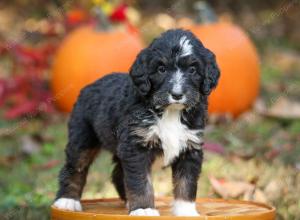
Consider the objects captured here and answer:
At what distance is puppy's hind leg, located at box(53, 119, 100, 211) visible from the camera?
5582mm

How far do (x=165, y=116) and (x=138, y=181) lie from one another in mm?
478

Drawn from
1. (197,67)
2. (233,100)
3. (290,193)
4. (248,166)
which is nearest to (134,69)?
(197,67)

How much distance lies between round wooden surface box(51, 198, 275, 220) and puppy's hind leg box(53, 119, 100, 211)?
159mm

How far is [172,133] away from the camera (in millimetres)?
4863

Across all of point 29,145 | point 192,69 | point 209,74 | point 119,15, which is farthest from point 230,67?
point 192,69

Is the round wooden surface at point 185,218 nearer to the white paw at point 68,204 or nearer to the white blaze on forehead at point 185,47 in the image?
the white paw at point 68,204

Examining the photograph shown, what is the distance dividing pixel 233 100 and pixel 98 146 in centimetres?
480

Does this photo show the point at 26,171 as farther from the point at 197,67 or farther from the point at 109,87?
the point at 197,67

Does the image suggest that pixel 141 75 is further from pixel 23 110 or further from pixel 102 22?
pixel 102 22

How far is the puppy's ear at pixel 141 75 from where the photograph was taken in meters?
4.78

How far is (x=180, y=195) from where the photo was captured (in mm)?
4949

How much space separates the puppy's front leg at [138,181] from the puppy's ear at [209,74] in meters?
0.58

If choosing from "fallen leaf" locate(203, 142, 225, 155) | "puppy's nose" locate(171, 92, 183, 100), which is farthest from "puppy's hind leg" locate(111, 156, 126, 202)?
"fallen leaf" locate(203, 142, 225, 155)

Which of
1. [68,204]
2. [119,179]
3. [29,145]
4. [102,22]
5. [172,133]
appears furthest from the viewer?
[102,22]
